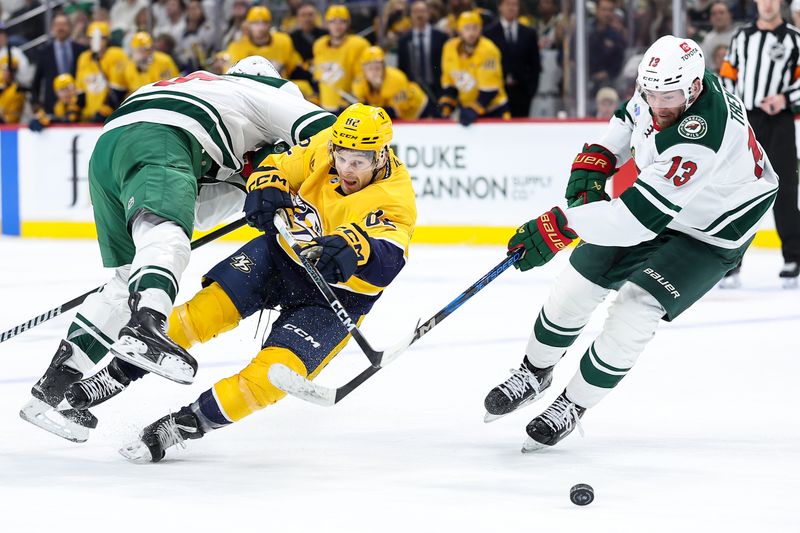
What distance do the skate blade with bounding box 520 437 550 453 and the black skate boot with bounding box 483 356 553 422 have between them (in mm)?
192

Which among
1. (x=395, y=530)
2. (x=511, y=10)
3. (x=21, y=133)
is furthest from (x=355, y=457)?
(x=21, y=133)

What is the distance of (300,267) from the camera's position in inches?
147

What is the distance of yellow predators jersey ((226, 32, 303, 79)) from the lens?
32.2 ft

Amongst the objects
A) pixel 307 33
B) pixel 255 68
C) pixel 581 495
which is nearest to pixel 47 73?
pixel 307 33

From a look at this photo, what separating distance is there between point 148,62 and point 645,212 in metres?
7.52

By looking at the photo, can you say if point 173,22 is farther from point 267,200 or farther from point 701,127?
point 701,127

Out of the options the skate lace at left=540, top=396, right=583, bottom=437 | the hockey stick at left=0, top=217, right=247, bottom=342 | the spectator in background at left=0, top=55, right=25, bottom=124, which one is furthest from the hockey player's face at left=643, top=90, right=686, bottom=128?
the spectator in background at left=0, top=55, right=25, bottom=124

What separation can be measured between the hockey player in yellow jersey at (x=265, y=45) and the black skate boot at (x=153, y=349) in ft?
21.9

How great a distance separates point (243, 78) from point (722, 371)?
194 centimetres

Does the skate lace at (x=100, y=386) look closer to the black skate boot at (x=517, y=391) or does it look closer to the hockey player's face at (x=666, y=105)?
the black skate boot at (x=517, y=391)

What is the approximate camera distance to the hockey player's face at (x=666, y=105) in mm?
3494

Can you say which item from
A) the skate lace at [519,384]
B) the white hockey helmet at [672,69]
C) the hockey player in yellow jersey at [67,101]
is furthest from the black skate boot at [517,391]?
the hockey player in yellow jersey at [67,101]

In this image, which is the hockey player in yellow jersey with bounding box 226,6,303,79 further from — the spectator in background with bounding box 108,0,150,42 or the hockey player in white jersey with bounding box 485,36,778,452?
the hockey player in white jersey with bounding box 485,36,778,452

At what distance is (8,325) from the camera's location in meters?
6.00
